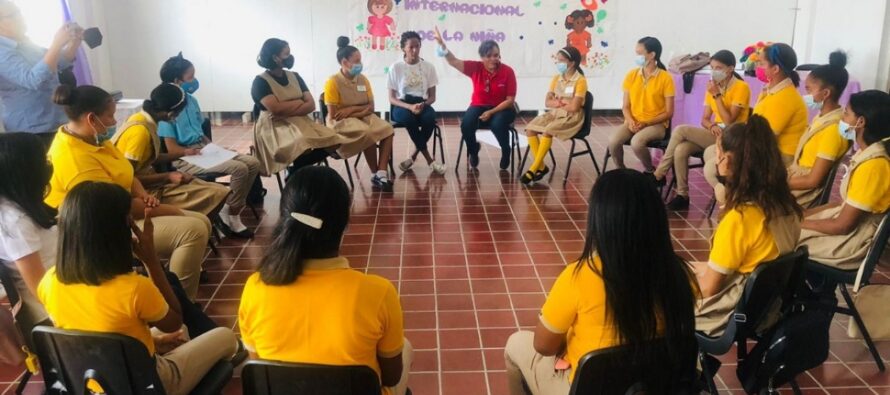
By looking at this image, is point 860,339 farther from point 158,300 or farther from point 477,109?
point 477,109

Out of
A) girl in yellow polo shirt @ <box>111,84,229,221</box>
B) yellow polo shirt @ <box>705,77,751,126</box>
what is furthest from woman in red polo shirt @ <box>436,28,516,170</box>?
girl in yellow polo shirt @ <box>111,84,229,221</box>

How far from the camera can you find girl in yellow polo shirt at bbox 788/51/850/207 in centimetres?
306

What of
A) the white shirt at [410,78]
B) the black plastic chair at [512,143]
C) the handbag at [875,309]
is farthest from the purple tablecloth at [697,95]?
the handbag at [875,309]

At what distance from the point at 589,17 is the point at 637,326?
6.98 metres

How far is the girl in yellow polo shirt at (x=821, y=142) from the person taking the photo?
10.0 feet

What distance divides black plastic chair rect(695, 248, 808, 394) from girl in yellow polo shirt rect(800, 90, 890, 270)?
530mm

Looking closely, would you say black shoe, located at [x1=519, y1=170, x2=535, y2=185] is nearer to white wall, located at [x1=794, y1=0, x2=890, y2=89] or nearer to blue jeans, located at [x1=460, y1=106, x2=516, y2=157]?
blue jeans, located at [x1=460, y1=106, x2=516, y2=157]

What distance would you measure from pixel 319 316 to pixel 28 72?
9.95ft

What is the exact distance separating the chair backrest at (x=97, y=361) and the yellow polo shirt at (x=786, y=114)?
11.1 ft

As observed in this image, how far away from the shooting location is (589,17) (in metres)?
7.92

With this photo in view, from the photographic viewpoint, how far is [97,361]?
163cm

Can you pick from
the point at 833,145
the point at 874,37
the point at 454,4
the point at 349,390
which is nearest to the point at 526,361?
the point at 349,390

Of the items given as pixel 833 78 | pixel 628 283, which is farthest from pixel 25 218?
pixel 833 78

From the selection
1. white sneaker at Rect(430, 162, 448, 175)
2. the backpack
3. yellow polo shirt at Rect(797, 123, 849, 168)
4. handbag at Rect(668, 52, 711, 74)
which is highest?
handbag at Rect(668, 52, 711, 74)
